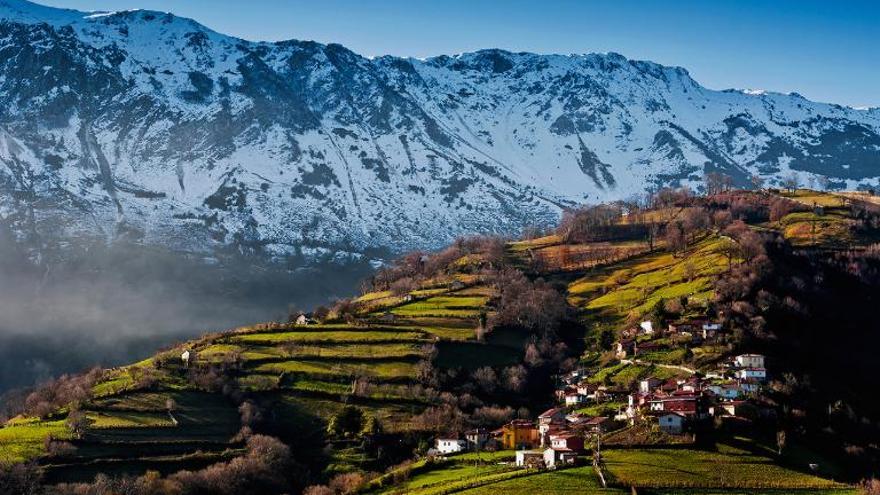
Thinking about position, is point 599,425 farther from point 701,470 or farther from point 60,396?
point 60,396

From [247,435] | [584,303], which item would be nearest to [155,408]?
[247,435]

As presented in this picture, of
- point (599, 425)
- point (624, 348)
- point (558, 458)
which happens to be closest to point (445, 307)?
point (624, 348)

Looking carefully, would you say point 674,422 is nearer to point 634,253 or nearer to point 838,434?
point 838,434

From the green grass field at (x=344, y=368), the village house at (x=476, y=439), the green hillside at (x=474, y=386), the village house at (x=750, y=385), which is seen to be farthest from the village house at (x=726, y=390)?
the green grass field at (x=344, y=368)

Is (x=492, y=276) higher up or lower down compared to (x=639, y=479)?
higher up

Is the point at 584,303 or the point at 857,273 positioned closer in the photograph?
the point at 857,273

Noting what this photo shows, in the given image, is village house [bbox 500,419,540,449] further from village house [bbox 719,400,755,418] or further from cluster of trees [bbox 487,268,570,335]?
cluster of trees [bbox 487,268,570,335]

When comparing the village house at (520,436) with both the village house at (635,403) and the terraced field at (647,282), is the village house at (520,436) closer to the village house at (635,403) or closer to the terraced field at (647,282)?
the village house at (635,403)
